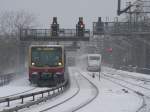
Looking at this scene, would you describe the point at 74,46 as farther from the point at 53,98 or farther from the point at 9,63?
the point at 53,98

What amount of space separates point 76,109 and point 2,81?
26.2 m

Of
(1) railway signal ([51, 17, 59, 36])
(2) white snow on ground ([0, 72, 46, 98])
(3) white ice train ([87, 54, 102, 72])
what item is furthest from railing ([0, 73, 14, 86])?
(3) white ice train ([87, 54, 102, 72])

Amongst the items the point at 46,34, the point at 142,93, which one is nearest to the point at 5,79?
the point at 46,34

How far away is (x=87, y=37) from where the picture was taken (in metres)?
60.2

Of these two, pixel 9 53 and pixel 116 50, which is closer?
pixel 9 53

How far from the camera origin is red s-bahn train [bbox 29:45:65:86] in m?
42.4

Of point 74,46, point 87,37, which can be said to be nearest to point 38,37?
point 87,37

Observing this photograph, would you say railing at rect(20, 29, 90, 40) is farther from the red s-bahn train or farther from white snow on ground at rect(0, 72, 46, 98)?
the red s-bahn train

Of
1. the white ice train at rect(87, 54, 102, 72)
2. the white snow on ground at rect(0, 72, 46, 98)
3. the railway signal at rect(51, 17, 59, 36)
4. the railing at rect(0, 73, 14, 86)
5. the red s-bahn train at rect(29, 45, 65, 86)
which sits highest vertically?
the railway signal at rect(51, 17, 59, 36)

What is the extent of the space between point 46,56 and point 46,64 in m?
0.66

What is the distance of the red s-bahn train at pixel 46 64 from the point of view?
4238 cm

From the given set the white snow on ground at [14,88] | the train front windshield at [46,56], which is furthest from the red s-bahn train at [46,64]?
the white snow on ground at [14,88]

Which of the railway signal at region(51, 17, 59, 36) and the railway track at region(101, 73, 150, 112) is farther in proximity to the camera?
the railway signal at region(51, 17, 59, 36)

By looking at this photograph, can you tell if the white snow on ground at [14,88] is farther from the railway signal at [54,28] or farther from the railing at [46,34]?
the railway signal at [54,28]
